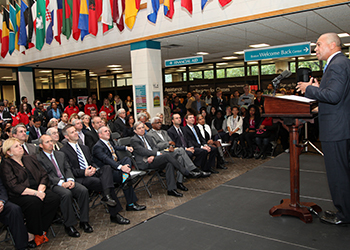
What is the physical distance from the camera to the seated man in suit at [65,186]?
403cm

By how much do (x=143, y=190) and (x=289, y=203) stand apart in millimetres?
3522

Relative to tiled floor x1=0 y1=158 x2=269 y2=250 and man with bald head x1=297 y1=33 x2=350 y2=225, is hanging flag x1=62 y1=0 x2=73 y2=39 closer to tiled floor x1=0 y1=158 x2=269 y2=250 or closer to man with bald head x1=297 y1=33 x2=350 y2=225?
tiled floor x1=0 y1=158 x2=269 y2=250

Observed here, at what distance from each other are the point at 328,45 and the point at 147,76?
7775 mm

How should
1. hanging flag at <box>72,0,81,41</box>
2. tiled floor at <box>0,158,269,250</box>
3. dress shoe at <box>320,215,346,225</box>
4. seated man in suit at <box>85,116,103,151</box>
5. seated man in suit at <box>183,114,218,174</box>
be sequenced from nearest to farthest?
dress shoe at <box>320,215,346,225</box>, tiled floor at <box>0,158,269,250</box>, seated man in suit at <box>85,116,103,151</box>, seated man in suit at <box>183,114,218,174</box>, hanging flag at <box>72,0,81,41</box>

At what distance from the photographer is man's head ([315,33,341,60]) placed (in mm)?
2732

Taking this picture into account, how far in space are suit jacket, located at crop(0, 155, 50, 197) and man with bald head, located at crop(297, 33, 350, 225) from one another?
11.6ft

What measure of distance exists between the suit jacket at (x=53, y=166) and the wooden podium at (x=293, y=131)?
303 cm

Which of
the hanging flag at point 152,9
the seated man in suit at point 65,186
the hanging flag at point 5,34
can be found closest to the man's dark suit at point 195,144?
the seated man in suit at point 65,186

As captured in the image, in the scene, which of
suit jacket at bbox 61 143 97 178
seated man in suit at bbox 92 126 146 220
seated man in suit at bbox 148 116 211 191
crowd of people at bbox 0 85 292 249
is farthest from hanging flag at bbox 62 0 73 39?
suit jacket at bbox 61 143 97 178

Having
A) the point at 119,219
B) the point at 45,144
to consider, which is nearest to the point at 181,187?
the point at 119,219

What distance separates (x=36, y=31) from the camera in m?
11.5

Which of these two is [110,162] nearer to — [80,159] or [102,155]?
[102,155]

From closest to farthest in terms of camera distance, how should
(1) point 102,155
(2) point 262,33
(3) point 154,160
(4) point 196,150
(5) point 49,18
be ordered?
1. (1) point 102,155
2. (3) point 154,160
3. (4) point 196,150
4. (2) point 262,33
5. (5) point 49,18

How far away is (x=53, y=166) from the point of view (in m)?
4.31
